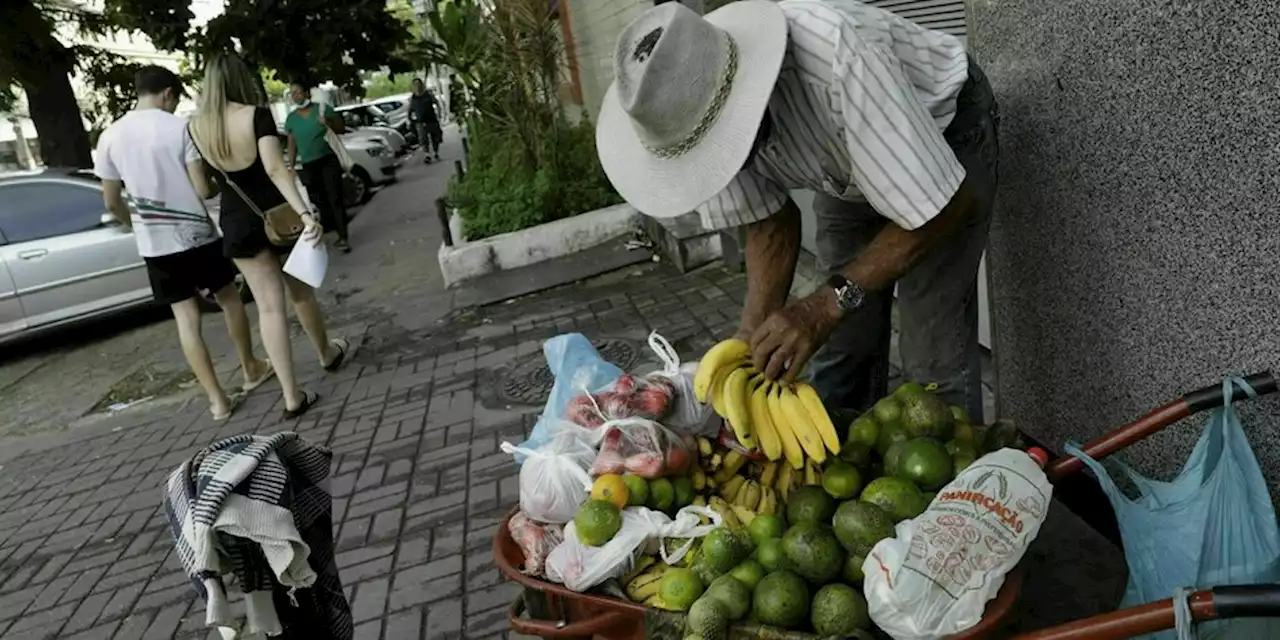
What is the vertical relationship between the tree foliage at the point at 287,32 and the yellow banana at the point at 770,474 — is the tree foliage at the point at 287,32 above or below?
above

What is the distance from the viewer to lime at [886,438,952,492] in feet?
6.36

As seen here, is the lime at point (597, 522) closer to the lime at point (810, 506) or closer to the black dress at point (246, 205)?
the lime at point (810, 506)

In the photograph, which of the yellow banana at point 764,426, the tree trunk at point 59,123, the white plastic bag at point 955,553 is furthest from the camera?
the tree trunk at point 59,123

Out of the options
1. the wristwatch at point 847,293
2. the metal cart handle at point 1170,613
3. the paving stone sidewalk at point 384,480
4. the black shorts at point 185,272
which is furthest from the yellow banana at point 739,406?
the black shorts at point 185,272

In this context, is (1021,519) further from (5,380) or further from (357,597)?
(5,380)

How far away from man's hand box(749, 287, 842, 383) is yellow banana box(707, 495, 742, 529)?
0.33 m

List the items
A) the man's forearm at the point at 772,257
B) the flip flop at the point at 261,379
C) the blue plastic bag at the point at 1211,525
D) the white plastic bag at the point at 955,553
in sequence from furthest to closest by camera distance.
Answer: the flip flop at the point at 261,379 < the man's forearm at the point at 772,257 < the blue plastic bag at the point at 1211,525 < the white plastic bag at the point at 955,553

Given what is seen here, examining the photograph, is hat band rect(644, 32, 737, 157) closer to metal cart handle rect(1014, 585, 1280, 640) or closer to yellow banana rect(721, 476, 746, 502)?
yellow banana rect(721, 476, 746, 502)

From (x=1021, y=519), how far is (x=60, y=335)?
10621 millimetres

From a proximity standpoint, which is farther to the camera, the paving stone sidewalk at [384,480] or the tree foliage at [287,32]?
the tree foliage at [287,32]

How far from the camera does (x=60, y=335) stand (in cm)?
969

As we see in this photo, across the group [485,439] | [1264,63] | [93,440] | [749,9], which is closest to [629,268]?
[485,439]

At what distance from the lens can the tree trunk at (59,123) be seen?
38.3 feet

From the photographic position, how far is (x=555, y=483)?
2162mm
